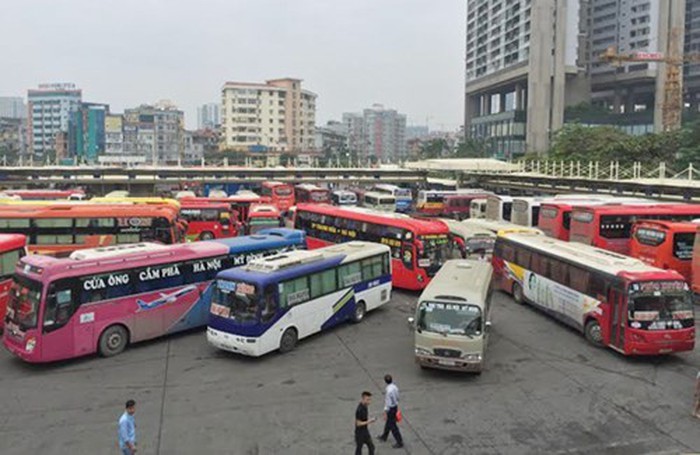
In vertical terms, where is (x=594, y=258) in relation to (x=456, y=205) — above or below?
above

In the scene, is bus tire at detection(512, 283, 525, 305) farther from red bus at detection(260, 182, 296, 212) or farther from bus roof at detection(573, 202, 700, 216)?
red bus at detection(260, 182, 296, 212)

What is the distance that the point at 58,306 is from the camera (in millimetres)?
14656

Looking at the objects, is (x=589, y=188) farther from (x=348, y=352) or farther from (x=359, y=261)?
(x=348, y=352)

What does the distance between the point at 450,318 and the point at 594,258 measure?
6.09 meters

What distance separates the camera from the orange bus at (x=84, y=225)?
938 inches

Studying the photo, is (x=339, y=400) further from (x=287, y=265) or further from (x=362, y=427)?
(x=287, y=265)

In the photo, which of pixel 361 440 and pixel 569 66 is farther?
pixel 569 66

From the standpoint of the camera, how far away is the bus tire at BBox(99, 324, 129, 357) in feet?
51.6

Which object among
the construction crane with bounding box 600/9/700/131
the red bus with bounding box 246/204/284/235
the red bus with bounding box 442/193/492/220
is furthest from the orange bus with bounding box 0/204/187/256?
the construction crane with bounding box 600/9/700/131

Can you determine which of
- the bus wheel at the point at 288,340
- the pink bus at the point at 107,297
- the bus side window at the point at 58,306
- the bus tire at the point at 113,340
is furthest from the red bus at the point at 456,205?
the bus side window at the point at 58,306

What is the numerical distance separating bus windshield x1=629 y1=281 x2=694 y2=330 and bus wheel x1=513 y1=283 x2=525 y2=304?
6853 mm

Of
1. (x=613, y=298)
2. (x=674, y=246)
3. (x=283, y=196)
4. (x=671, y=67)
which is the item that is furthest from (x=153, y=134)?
(x=613, y=298)

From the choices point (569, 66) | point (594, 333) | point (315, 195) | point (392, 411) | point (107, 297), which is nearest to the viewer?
point (392, 411)

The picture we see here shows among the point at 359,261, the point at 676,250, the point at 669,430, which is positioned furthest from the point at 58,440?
the point at 676,250
